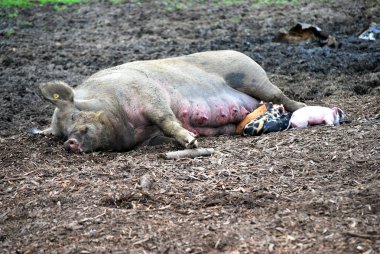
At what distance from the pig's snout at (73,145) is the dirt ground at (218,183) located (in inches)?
3.0

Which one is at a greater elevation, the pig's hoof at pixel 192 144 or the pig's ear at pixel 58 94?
the pig's ear at pixel 58 94

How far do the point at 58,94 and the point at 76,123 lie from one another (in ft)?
1.37

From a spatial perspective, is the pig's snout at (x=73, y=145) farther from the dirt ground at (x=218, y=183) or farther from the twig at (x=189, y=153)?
the twig at (x=189, y=153)

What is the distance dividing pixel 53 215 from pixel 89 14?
1020cm

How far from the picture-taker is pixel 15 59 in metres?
10.5

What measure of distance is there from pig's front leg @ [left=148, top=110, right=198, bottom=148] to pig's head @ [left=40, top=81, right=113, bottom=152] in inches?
18.8

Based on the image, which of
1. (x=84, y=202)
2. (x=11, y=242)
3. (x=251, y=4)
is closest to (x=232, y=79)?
(x=84, y=202)

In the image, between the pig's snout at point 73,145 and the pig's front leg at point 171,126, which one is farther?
the pig's front leg at point 171,126

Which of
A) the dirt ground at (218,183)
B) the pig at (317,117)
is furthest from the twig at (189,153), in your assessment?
the pig at (317,117)

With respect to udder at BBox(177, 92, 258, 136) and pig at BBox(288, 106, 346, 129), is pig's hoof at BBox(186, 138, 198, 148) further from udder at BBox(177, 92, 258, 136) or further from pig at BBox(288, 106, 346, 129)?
pig at BBox(288, 106, 346, 129)

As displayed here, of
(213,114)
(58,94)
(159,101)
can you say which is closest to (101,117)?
(58,94)

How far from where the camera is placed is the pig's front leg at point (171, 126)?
616 centimetres

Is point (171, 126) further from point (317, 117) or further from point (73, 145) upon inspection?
point (317, 117)

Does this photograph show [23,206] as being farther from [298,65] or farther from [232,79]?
[298,65]
